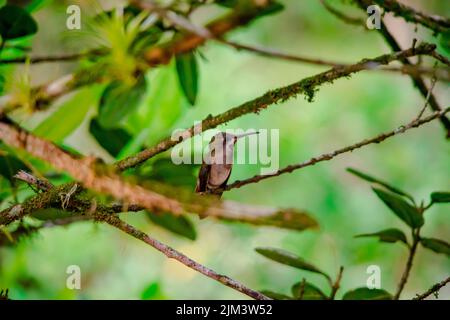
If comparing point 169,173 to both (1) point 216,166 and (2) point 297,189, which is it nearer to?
(1) point 216,166

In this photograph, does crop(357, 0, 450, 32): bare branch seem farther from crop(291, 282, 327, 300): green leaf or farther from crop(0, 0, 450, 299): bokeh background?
crop(0, 0, 450, 299): bokeh background

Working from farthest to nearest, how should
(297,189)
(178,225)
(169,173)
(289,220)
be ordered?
(297,189) → (178,225) → (169,173) → (289,220)

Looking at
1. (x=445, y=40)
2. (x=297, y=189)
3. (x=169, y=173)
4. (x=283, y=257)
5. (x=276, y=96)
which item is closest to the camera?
(x=276, y=96)

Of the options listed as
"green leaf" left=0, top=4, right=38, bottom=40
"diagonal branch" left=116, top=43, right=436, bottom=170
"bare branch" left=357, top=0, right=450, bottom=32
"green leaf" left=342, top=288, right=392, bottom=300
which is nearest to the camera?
"diagonal branch" left=116, top=43, right=436, bottom=170

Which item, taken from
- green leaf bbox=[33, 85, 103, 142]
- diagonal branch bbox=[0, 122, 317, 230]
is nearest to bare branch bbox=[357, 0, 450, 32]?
diagonal branch bbox=[0, 122, 317, 230]

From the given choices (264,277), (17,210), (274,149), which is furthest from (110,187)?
(264,277)

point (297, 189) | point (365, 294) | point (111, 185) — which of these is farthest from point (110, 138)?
point (297, 189)
